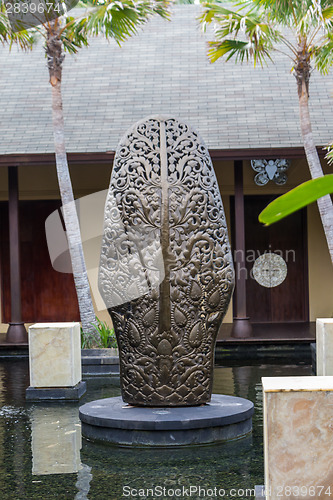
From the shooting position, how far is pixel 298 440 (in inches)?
147

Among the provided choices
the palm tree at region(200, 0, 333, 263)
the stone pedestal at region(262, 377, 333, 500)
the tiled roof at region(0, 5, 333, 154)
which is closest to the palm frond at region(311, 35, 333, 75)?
the palm tree at region(200, 0, 333, 263)

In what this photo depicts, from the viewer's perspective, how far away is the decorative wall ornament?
1318 centimetres

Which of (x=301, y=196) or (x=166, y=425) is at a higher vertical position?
(x=301, y=196)

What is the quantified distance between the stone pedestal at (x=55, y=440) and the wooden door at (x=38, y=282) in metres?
7.21

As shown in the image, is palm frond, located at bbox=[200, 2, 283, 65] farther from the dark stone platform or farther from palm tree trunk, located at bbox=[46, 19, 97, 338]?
the dark stone platform

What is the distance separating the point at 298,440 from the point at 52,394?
15.1 feet

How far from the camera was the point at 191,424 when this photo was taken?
18.5 feet

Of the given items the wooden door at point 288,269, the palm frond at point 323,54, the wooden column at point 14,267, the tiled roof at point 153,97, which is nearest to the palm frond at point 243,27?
the palm frond at point 323,54

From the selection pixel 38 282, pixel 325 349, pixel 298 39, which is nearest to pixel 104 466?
pixel 325 349

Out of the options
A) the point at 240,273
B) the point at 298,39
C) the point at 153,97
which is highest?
the point at 298,39

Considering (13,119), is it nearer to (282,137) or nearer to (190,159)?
(282,137)

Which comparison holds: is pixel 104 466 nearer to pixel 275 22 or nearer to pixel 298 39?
pixel 275 22

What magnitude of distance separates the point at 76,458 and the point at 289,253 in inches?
393

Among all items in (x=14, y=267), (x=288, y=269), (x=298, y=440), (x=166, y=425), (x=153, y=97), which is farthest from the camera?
(x=288, y=269)
